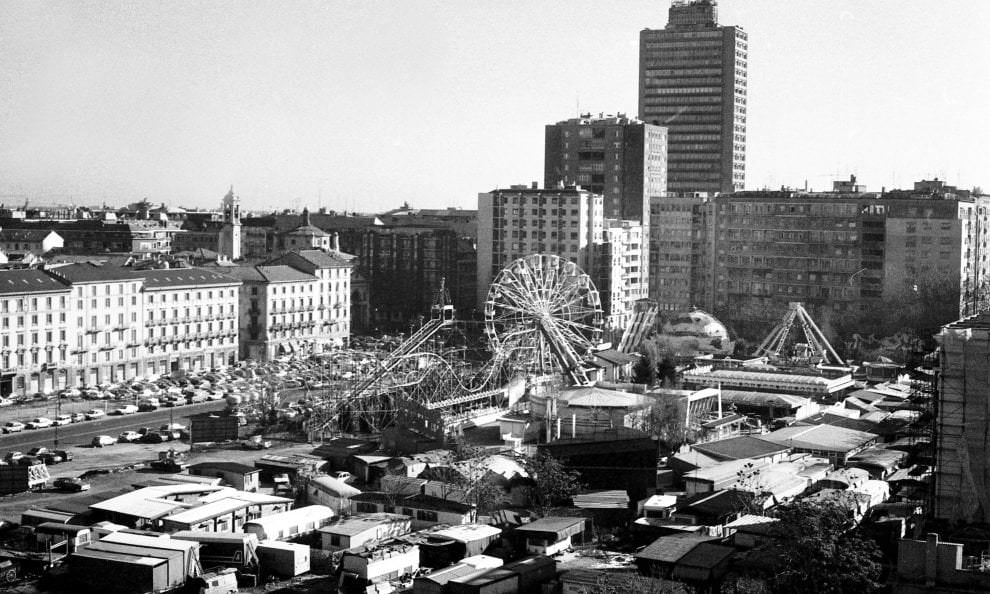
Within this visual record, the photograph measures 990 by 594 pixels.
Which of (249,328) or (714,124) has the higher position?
(714,124)

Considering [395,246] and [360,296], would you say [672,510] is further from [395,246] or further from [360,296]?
[395,246]

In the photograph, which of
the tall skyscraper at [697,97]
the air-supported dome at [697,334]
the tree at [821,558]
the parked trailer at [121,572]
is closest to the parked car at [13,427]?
the parked trailer at [121,572]

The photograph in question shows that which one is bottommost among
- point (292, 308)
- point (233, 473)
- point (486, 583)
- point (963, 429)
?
point (486, 583)

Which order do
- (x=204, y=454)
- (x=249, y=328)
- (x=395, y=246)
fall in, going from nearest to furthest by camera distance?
1. (x=204, y=454)
2. (x=249, y=328)
3. (x=395, y=246)

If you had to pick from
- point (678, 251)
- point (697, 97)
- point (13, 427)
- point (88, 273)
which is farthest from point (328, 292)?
point (697, 97)

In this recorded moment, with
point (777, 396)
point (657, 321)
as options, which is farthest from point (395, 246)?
point (777, 396)

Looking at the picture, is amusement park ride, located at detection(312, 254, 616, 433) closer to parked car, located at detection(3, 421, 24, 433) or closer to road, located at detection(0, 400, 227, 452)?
road, located at detection(0, 400, 227, 452)

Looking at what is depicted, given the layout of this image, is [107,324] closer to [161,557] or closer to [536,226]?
[536,226]
